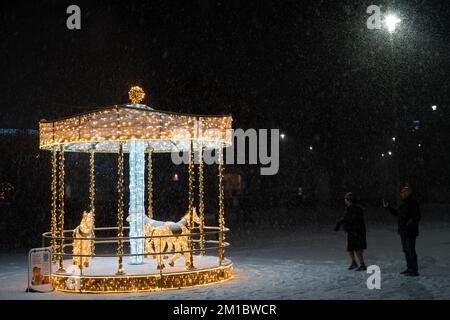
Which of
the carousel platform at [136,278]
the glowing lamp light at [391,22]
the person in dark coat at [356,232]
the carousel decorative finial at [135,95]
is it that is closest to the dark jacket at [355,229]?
the person in dark coat at [356,232]

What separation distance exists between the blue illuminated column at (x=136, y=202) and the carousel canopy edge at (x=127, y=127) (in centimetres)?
139

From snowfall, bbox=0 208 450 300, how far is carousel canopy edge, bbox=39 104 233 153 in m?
3.33

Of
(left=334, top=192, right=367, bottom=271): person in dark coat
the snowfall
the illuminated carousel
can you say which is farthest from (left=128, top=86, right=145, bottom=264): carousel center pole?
(left=334, top=192, right=367, bottom=271): person in dark coat

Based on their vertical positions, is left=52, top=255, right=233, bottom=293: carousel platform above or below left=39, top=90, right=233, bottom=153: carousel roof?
below

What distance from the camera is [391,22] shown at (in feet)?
72.0

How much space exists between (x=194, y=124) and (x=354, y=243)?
4867mm

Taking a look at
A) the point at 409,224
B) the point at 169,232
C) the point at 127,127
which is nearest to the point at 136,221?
the point at 169,232

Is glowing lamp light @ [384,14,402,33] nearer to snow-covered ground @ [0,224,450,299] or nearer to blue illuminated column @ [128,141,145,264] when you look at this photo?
snow-covered ground @ [0,224,450,299]

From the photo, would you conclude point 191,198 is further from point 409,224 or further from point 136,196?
point 409,224

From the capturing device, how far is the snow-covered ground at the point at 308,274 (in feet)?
36.6

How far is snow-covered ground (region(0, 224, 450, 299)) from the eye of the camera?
11.2 m

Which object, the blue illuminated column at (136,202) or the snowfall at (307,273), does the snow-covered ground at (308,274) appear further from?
the blue illuminated column at (136,202)

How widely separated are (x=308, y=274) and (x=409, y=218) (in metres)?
2.70
